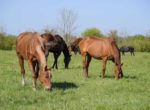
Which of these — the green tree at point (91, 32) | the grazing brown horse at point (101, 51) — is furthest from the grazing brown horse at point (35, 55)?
the green tree at point (91, 32)

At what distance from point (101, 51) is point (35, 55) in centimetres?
597

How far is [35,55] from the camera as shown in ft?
40.3

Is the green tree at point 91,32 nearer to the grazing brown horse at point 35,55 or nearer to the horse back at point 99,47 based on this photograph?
the horse back at point 99,47

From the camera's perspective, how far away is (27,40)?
13102mm

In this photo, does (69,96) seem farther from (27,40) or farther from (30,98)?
(27,40)

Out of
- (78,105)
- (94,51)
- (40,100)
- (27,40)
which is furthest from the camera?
(94,51)

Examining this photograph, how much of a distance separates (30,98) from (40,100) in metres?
0.35

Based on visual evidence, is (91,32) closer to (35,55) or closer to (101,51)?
(101,51)

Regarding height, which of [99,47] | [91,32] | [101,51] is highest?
[91,32]

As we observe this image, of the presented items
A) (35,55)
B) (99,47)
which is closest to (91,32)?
(99,47)

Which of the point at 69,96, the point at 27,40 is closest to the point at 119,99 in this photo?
the point at 69,96

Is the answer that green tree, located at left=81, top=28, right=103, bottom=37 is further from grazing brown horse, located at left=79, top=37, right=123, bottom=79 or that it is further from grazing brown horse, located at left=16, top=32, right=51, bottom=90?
grazing brown horse, located at left=16, top=32, right=51, bottom=90

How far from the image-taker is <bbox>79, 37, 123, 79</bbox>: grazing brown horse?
17.1m

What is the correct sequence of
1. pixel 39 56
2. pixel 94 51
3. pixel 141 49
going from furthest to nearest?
1. pixel 141 49
2. pixel 94 51
3. pixel 39 56
